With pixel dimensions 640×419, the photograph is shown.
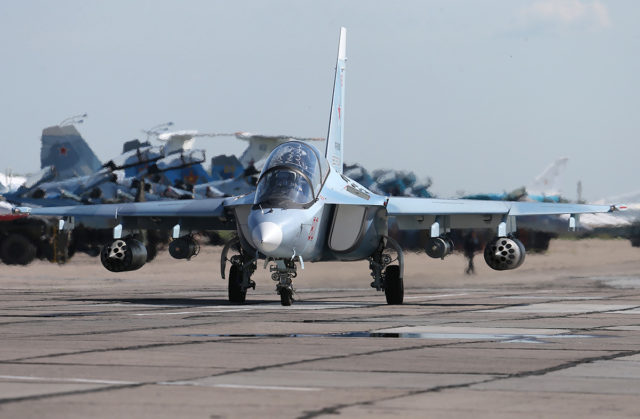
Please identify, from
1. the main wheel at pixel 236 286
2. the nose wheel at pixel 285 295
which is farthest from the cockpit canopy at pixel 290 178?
the main wheel at pixel 236 286

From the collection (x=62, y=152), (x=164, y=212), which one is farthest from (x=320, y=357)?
(x=62, y=152)

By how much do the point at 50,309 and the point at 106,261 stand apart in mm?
2710

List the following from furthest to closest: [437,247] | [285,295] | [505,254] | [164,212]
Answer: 1. [164,212]
2. [437,247]
3. [505,254]
4. [285,295]

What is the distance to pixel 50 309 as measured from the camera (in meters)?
26.1

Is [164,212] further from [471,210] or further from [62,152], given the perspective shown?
[62,152]

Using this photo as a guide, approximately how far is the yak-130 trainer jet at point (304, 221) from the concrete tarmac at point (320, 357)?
44.1 inches

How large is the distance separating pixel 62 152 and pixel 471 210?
5163 centimetres

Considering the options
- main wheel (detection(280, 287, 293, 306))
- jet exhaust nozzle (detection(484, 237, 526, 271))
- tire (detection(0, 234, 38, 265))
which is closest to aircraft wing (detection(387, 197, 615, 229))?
jet exhaust nozzle (detection(484, 237, 526, 271))

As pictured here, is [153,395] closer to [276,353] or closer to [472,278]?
[276,353]

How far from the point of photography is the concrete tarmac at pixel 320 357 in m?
10.4

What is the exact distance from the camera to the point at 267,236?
23.8 metres

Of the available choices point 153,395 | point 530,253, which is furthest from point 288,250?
point 530,253

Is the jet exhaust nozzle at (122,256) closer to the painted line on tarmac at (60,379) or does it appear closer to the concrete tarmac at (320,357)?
the concrete tarmac at (320,357)

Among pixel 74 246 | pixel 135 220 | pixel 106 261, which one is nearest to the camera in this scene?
pixel 106 261
